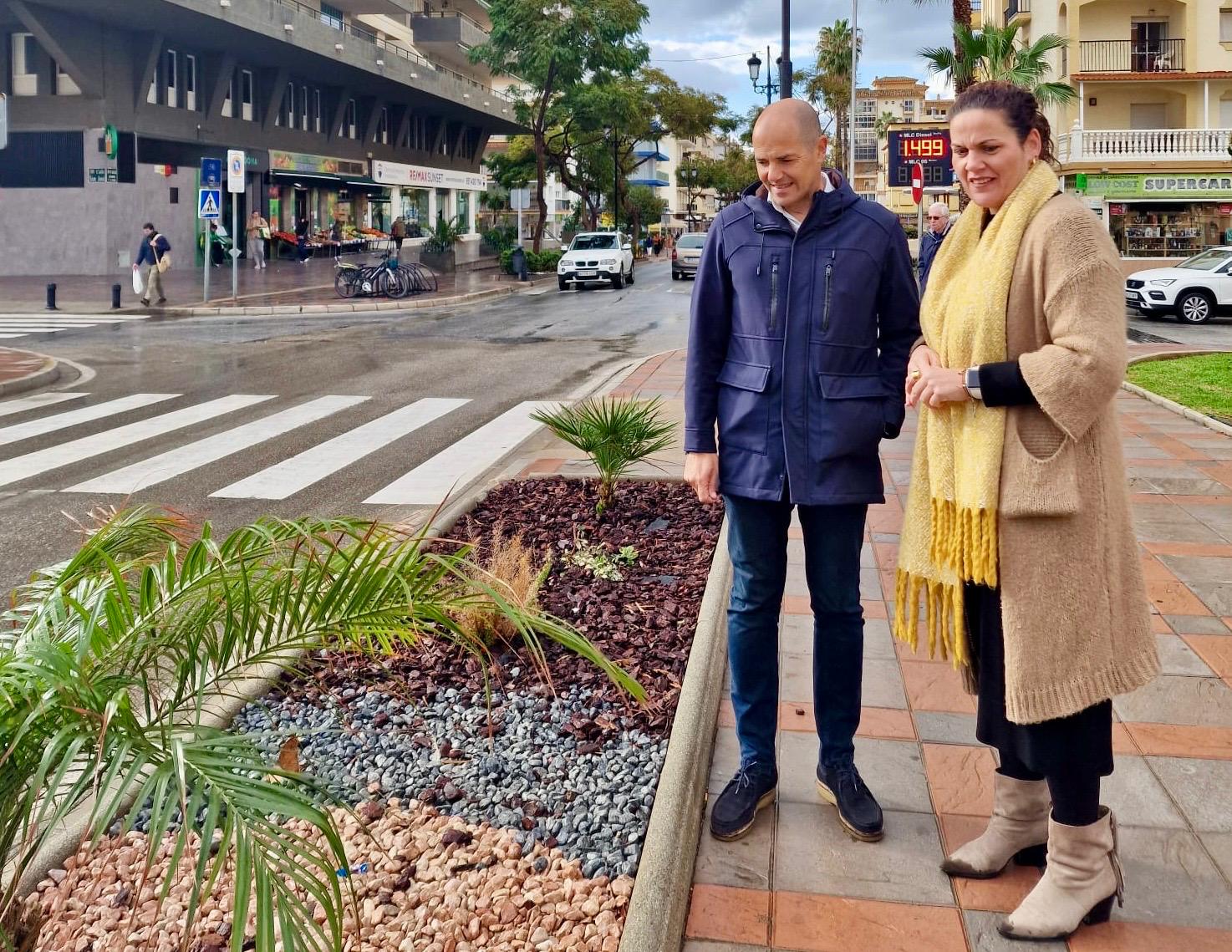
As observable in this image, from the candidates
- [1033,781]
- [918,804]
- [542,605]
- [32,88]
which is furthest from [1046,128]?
[32,88]

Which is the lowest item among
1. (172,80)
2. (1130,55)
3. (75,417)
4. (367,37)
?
(75,417)

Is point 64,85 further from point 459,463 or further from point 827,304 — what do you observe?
point 827,304

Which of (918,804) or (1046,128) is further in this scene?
(918,804)

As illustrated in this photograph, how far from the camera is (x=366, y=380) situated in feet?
48.5

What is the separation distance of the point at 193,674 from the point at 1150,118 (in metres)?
47.5

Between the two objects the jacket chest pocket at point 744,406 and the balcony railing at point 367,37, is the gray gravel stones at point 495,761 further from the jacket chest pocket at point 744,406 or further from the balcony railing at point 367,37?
the balcony railing at point 367,37

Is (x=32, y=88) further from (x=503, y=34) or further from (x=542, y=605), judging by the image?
(x=542, y=605)

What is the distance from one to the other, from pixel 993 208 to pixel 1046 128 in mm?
220

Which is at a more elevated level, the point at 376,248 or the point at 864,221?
the point at 376,248

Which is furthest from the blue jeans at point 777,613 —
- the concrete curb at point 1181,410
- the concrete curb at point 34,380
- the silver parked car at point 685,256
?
the silver parked car at point 685,256

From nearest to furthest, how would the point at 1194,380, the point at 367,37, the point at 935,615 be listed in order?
the point at 935,615 < the point at 1194,380 < the point at 367,37

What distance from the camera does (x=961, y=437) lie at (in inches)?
114

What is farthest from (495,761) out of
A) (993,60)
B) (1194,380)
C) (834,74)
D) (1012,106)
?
(834,74)

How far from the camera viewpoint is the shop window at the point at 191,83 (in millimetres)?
39156
